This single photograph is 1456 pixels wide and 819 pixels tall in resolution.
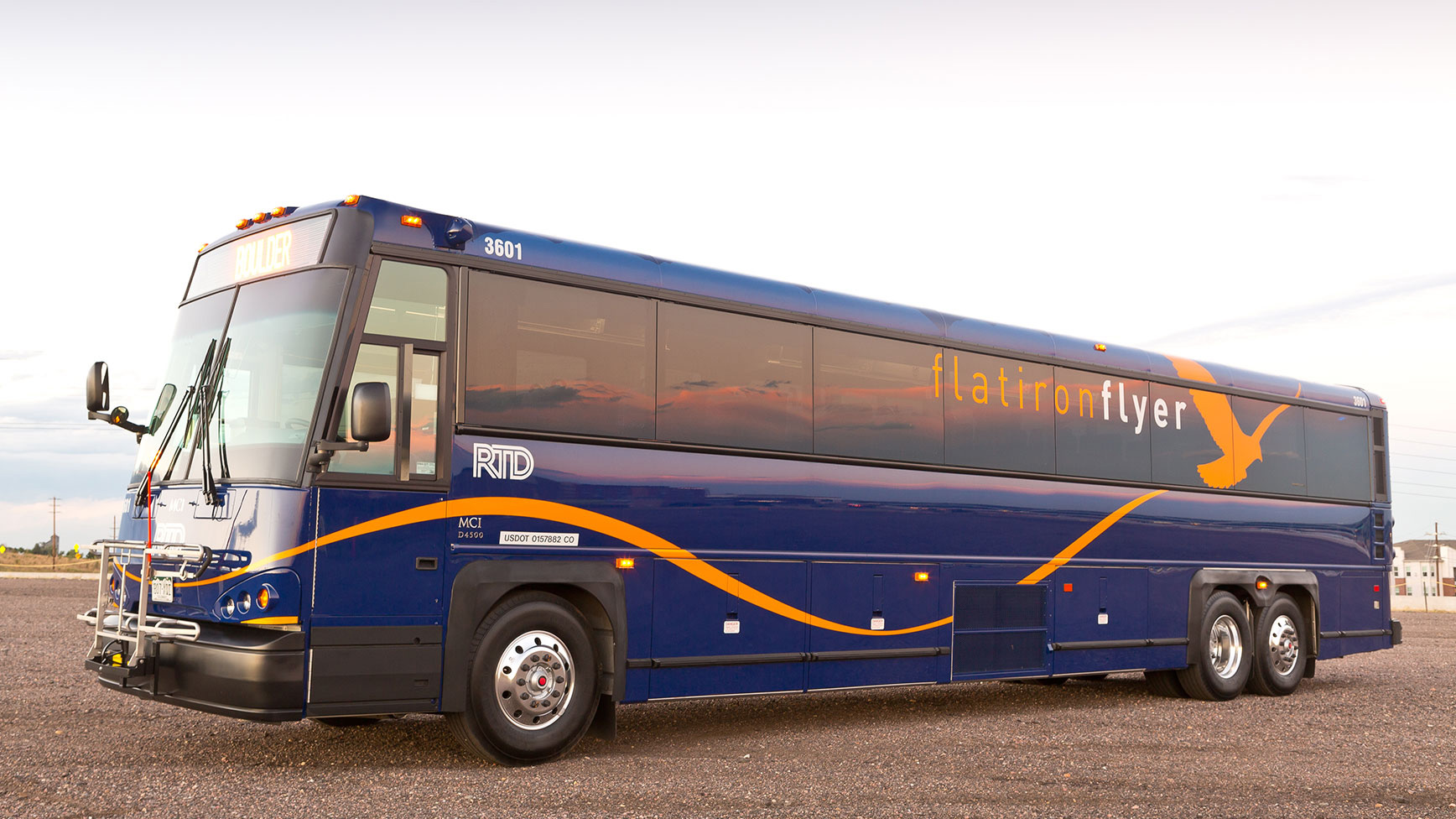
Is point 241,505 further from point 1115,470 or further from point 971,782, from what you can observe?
point 1115,470

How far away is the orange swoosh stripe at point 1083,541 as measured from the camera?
40.4ft

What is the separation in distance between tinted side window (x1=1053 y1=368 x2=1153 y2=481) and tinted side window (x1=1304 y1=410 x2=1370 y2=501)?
315 cm

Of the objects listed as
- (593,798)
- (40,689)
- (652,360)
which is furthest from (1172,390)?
(40,689)

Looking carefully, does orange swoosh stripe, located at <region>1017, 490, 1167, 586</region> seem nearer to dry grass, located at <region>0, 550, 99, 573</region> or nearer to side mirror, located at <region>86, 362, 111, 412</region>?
side mirror, located at <region>86, 362, 111, 412</region>

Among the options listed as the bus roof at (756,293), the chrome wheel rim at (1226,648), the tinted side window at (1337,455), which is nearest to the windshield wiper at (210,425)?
the bus roof at (756,293)

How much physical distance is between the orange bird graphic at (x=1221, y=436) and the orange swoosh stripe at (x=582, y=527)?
4.72m

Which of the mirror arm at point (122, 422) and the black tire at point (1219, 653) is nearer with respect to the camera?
the mirror arm at point (122, 422)

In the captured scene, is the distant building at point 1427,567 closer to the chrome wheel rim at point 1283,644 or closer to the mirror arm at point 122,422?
the chrome wheel rim at point 1283,644

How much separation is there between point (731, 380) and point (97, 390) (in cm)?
456

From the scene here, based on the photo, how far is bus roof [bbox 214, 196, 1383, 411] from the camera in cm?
843

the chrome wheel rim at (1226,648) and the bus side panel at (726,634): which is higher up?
the bus side panel at (726,634)

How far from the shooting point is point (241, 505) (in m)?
7.82

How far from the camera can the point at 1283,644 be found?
14.8 metres

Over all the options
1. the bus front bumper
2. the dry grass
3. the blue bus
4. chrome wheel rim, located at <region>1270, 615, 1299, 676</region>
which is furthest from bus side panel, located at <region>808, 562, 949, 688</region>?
the dry grass
